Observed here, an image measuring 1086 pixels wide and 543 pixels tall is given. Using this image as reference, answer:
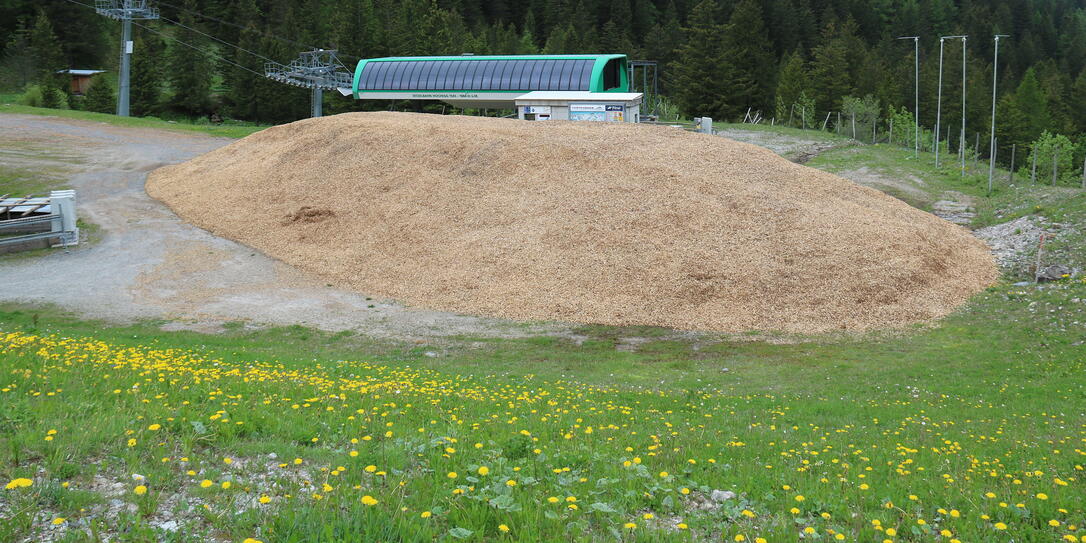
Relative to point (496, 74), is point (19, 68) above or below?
above

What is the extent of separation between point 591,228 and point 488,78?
3067 centimetres

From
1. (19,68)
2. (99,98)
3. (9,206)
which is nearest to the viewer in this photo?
A: (9,206)

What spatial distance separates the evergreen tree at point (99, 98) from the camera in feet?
214

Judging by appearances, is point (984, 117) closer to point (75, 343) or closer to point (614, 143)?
point (614, 143)

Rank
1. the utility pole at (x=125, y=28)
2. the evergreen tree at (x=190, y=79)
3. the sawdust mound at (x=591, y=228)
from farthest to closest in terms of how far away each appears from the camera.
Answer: the evergreen tree at (x=190, y=79) → the utility pole at (x=125, y=28) → the sawdust mound at (x=591, y=228)

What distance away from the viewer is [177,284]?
2119 centimetres

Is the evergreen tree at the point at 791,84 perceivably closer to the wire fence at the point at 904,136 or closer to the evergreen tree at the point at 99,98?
the wire fence at the point at 904,136

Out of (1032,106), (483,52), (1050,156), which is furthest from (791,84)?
(483,52)

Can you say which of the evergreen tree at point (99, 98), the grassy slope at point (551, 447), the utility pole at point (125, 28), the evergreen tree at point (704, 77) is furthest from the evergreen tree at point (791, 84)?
the grassy slope at point (551, 447)

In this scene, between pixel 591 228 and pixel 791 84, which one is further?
pixel 791 84

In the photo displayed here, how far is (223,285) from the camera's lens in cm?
2116

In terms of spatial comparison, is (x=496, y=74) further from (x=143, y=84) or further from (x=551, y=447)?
(x=551, y=447)

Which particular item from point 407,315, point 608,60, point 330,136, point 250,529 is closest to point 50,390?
point 250,529

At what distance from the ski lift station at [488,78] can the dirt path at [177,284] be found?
23072 mm
